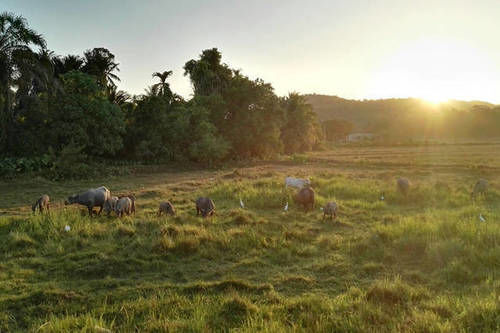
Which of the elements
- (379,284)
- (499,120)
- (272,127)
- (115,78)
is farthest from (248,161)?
(499,120)

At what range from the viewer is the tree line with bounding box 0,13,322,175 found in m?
25.2

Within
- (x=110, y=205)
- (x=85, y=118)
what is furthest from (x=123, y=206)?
(x=85, y=118)

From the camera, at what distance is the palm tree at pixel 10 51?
24.2 m

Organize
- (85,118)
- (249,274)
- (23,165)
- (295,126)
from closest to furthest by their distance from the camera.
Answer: (249,274) → (23,165) → (85,118) → (295,126)

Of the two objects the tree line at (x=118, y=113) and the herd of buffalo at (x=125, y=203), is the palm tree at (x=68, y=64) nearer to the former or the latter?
the tree line at (x=118, y=113)

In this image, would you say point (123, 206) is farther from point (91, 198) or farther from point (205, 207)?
point (205, 207)

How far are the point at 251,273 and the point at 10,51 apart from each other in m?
25.9

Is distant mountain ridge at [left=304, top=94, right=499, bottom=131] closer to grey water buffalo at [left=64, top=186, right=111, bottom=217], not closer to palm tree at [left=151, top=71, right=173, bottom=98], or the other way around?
palm tree at [left=151, top=71, right=173, bottom=98]

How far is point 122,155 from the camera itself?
3516 centimetres

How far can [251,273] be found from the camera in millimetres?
7789

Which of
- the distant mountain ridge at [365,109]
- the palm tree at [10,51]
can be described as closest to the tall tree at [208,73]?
the palm tree at [10,51]

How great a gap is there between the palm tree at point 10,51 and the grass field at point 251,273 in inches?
715

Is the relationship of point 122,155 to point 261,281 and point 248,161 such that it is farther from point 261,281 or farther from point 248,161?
point 261,281

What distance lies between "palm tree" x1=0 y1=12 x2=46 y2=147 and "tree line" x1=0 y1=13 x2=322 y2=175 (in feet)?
0.20
